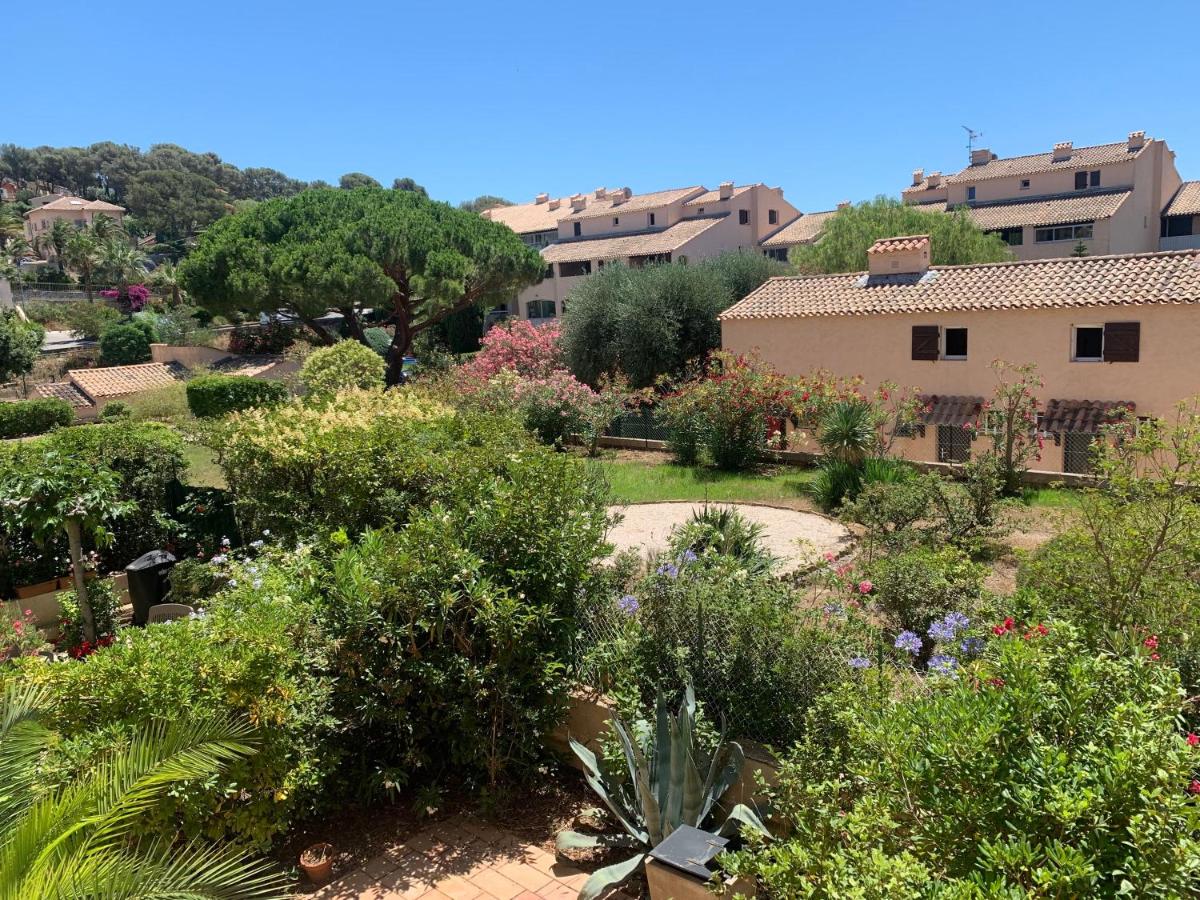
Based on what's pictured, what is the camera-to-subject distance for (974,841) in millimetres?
2750

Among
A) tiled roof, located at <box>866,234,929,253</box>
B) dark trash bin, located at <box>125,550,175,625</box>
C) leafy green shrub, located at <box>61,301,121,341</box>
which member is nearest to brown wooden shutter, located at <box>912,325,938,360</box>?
tiled roof, located at <box>866,234,929,253</box>

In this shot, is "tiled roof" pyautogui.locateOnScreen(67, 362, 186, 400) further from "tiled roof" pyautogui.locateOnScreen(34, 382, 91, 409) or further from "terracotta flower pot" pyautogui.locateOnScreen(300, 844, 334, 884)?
"terracotta flower pot" pyautogui.locateOnScreen(300, 844, 334, 884)

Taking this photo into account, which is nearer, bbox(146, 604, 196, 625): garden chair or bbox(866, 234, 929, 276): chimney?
bbox(146, 604, 196, 625): garden chair

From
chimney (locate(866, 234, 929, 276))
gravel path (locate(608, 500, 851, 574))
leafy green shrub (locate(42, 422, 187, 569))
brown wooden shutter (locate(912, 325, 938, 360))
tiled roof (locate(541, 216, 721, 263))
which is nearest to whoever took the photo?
leafy green shrub (locate(42, 422, 187, 569))

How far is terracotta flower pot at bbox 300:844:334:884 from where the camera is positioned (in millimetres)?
5016

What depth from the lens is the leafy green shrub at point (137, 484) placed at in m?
10.4

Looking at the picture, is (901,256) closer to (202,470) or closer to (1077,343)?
(1077,343)

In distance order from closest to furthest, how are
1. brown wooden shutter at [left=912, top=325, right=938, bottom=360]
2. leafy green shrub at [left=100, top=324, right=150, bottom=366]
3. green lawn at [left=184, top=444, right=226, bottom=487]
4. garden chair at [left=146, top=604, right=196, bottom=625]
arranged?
garden chair at [left=146, top=604, right=196, bottom=625], green lawn at [left=184, top=444, right=226, bottom=487], brown wooden shutter at [left=912, top=325, right=938, bottom=360], leafy green shrub at [left=100, top=324, right=150, bottom=366]

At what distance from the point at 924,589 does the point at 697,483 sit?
9554 millimetres

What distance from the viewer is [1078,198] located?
44.2 meters

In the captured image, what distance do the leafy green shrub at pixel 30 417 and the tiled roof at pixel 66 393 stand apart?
140 inches

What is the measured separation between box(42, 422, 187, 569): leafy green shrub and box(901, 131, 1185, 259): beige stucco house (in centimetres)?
3934

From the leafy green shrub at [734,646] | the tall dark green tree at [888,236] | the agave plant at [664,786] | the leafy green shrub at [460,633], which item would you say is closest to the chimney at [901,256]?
the tall dark green tree at [888,236]

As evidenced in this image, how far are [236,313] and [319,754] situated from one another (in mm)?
29059
